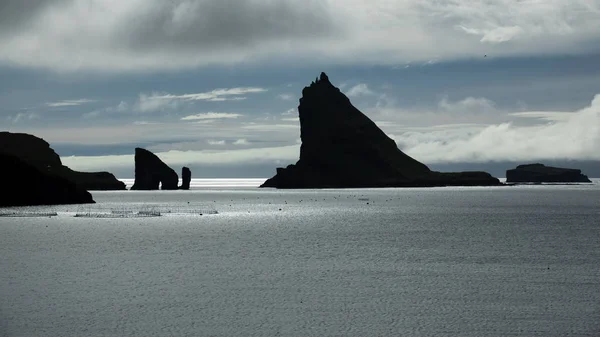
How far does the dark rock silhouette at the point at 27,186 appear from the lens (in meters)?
181

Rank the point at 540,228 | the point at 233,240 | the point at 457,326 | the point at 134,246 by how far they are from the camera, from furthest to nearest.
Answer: the point at 540,228 → the point at 233,240 → the point at 134,246 → the point at 457,326

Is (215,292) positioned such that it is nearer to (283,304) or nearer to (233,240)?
(283,304)

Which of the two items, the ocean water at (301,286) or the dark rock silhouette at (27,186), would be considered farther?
the dark rock silhouette at (27,186)

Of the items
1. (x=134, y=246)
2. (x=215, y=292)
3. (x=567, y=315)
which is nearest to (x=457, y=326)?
(x=567, y=315)

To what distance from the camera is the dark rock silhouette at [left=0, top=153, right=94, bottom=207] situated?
594 feet

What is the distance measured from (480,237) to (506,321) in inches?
2120

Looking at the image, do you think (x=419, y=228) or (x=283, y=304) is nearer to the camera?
(x=283, y=304)

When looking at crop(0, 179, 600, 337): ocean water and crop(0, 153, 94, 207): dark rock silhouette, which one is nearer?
crop(0, 179, 600, 337): ocean water

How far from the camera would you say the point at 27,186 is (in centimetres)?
18762

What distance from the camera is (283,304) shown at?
34.9 metres

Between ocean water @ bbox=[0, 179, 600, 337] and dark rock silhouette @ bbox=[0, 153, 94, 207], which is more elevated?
dark rock silhouette @ bbox=[0, 153, 94, 207]

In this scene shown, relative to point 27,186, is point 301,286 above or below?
below

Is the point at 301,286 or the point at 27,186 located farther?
the point at 27,186

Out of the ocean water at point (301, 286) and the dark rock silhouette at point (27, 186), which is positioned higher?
the dark rock silhouette at point (27, 186)
